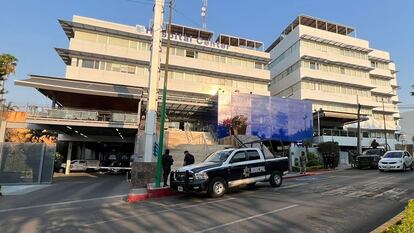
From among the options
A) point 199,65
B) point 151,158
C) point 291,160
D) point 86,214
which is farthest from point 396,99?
point 86,214

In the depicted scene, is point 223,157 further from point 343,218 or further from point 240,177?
point 343,218

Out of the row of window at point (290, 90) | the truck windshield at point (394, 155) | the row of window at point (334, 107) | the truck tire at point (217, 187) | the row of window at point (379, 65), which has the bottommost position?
the truck tire at point (217, 187)

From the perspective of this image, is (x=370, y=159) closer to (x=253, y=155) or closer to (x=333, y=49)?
(x=253, y=155)

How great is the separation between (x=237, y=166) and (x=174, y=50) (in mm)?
35814

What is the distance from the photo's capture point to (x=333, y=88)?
5750 centimetres

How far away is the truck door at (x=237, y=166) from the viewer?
45.1 feet

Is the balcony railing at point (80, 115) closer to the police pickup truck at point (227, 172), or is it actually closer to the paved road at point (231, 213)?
the paved road at point (231, 213)

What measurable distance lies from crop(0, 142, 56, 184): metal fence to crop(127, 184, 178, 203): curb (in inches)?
383

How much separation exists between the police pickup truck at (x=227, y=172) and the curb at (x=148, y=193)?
99 cm

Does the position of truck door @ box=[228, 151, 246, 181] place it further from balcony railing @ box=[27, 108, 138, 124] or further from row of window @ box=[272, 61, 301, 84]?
row of window @ box=[272, 61, 301, 84]

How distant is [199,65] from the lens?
4797 centimetres

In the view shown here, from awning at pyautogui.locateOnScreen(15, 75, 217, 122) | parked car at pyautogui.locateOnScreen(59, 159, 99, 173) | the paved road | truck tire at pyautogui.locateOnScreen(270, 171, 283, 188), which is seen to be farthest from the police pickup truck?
parked car at pyautogui.locateOnScreen(59, 159, 99, 173)

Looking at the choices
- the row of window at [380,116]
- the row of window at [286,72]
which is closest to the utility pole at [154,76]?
the row of window at [286,72]

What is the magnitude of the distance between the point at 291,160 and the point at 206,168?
17168 mm
